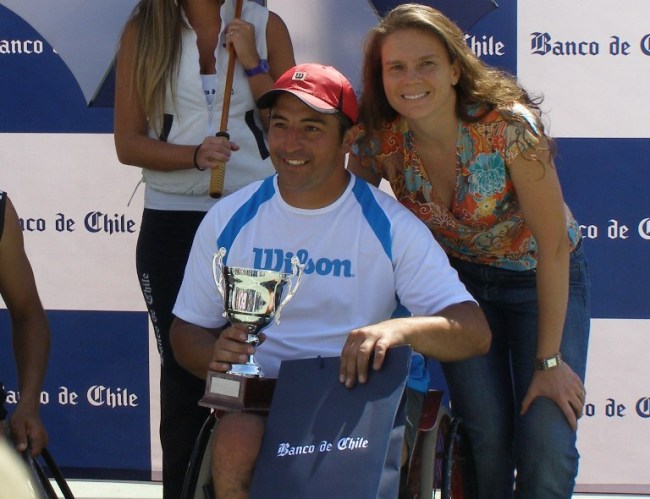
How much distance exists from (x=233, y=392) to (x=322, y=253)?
15.8 inches

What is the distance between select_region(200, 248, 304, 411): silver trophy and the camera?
1979 mm

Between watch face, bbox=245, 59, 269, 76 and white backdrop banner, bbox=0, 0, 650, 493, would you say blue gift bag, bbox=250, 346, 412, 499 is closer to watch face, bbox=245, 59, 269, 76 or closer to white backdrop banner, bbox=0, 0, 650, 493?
watch face, bbox=245, 59, 269, 76

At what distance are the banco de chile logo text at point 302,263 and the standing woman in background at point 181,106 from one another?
42 centimetres

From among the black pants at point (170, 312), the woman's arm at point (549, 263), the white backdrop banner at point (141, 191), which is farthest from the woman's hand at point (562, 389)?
the black pants at point (170, 312)

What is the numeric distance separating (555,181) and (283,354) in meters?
0.72

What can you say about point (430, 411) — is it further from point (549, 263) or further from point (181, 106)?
point (181, 106)

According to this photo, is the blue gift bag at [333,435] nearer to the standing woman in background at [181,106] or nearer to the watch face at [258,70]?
the standing woman in background at [181,106]

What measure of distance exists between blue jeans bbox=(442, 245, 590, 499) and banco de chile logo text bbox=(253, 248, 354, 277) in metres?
0.45

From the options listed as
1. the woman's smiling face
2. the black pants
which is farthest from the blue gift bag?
the black pants

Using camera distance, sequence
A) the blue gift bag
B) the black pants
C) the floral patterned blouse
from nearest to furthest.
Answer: the blue gift bag, the floral patterned blouse, the black pants

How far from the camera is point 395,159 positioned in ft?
8.09

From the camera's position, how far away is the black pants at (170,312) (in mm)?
2705

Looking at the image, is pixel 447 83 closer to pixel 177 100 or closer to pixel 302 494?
pixel 177 100

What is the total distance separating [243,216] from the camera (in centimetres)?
228
